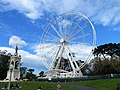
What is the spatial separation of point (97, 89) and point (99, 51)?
256 ft

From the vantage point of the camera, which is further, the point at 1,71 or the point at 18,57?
the point at 1,71

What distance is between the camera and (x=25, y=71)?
452 feet

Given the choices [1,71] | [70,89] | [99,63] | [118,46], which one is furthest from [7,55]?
[70,89]

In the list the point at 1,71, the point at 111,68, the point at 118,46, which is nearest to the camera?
the point at 111,68

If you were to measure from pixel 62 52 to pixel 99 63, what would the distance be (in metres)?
17.8

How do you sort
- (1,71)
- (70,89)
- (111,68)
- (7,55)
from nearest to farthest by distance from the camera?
1. (70,89)
2. (111,68)
3. (1,71)
4. (7,55)

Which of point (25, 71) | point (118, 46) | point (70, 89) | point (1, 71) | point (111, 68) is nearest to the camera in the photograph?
point (70, 89)

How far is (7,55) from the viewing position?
108000 millimetres

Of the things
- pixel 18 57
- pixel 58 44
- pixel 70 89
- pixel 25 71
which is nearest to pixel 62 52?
pixel 58 44

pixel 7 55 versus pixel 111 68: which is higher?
pixel 7 55

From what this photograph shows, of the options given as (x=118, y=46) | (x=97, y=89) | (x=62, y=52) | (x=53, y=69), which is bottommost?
(x=97, y=89)

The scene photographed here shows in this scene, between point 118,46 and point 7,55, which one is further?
point 118,46

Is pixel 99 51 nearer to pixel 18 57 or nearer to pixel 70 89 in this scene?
pixel 18 57

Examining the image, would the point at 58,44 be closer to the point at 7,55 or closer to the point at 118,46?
the point at 7,55
